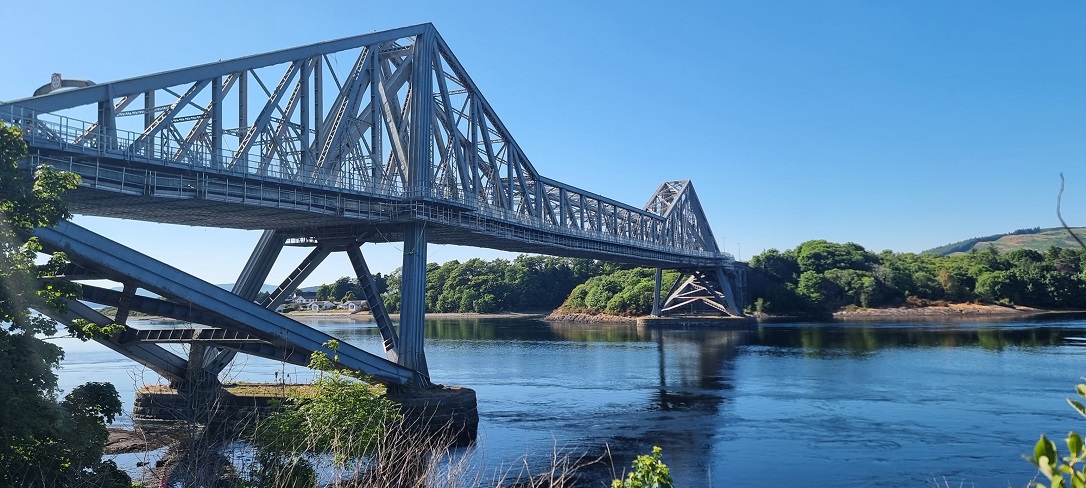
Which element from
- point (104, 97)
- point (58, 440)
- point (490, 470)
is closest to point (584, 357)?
point (490, 470)

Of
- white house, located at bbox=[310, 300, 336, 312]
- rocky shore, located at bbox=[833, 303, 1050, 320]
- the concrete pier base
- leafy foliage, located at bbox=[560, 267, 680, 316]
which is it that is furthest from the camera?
white house, located at bbox=[310, 300, 336, 312]

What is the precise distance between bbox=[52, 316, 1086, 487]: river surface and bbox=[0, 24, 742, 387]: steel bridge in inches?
150

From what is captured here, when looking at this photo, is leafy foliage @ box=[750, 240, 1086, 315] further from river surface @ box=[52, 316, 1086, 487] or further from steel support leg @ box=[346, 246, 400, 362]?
steel support leg @ box=[346, 246, 400, 362]

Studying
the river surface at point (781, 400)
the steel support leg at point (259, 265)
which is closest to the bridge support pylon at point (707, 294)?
the river surface at point (781, 400)

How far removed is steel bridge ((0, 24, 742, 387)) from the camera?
89.3 ft

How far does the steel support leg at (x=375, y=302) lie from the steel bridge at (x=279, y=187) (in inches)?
4.5

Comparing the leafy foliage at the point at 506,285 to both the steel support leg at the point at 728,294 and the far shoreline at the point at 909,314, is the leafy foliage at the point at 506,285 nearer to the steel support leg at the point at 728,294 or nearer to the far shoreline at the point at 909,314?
the far shoreline at the point at 909,314

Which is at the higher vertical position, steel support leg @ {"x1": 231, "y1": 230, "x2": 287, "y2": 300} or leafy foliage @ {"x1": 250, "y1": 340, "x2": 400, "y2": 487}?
steel support leg @ {"x1": 231, "y1": 230, "x2": 287, "y2": 300}

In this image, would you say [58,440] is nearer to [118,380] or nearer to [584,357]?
[118,380]

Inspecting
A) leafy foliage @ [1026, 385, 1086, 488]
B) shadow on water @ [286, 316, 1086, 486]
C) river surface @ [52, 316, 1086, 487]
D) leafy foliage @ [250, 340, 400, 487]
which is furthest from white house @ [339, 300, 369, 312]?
leafy foliage @ [1026, 385, 1086, 488]

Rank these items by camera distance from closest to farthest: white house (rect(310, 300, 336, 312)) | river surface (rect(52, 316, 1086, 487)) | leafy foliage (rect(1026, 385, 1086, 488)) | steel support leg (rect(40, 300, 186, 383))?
leafy foliage (rect(1026, 385, 1086, 488))
steel support leg (rect(40, 300, 186, 383))
river surface (rect(52, 316, 1086, 487))
white house (rect(310, 300, 336, 312))

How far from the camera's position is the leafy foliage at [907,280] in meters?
122

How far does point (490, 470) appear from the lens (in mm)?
28656

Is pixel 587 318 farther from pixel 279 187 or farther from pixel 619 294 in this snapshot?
pixel 279 187
